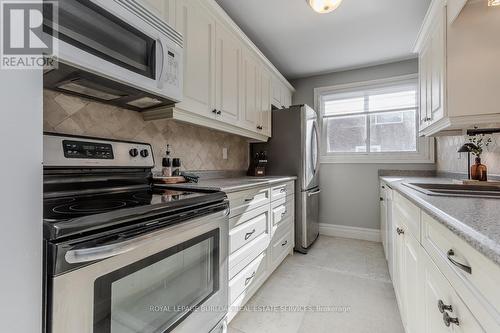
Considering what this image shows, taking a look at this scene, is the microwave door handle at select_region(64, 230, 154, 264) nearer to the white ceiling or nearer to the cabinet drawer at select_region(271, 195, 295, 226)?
the cabinet drawer at select_region(271, 195, 295, 226)

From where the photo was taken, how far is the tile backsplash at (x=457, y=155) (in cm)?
170

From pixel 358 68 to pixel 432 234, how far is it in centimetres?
314

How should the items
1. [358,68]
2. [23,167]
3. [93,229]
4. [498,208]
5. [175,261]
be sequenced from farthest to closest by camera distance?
[358,68], [175,261], [498,208], [93,229], [23,167]

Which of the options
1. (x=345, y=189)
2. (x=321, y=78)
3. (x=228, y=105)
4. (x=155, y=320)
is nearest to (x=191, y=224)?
(x=155, y=320)

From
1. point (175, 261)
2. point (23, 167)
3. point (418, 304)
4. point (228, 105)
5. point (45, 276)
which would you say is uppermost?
point (228, 105)

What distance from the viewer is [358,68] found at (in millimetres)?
3367

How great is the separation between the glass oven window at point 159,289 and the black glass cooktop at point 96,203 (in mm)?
195

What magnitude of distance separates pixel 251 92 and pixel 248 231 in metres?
1.42

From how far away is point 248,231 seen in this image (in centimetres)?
171

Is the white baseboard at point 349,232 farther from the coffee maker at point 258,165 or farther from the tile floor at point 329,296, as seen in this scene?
the coffee maker at point 258,165

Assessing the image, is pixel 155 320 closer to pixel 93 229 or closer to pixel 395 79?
pixel 93 229

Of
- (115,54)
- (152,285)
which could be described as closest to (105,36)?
(115,54)

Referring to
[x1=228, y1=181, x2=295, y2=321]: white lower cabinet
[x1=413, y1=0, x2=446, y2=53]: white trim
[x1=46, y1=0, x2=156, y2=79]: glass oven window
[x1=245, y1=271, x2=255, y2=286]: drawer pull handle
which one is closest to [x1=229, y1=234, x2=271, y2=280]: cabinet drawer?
[x1=228, y1=181, x2=295, y2=321]: white lower cabinet

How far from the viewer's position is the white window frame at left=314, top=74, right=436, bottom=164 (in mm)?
3016
